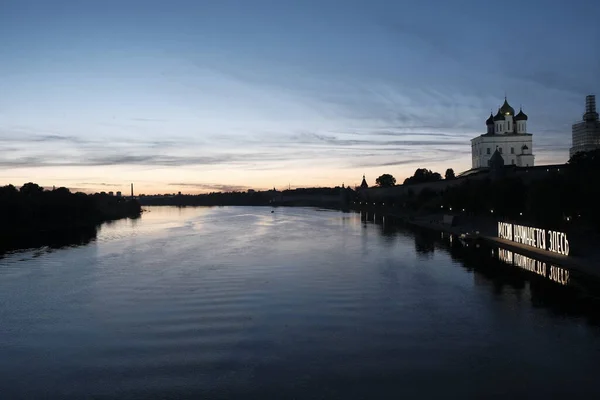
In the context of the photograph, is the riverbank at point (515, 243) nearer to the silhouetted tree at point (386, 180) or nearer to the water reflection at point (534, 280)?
the water reflection at point (534, 280)

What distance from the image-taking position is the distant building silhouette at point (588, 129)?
129m

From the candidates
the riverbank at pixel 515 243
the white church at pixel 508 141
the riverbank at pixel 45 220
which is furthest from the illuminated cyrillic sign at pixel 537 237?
the white church at pixel 508 141

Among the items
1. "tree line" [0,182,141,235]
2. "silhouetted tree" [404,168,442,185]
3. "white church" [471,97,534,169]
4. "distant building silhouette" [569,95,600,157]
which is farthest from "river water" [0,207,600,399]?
"distant building silhouette" [569,95,600,157]

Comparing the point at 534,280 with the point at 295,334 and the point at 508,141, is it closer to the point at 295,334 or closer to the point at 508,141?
the point at 295,334

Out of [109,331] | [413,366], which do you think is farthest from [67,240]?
[413,366]

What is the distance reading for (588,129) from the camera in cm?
12900

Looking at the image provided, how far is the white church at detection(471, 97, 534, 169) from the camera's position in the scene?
101 metres

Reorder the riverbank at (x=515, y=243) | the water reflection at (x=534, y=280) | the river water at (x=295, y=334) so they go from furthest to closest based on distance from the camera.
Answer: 1. the riverbank at (x=515, y=243)
2. the water reflection at (x=534, y=280)
3. the river water at (x=295, y=334)

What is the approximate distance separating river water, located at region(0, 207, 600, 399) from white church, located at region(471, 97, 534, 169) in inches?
3041

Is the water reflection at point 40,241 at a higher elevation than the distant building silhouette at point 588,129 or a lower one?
lower

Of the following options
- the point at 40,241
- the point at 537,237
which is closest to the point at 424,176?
the point at 40,241

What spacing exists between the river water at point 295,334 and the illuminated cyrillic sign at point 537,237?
359 cm

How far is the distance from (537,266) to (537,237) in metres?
4.72

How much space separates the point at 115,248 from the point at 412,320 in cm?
3108
